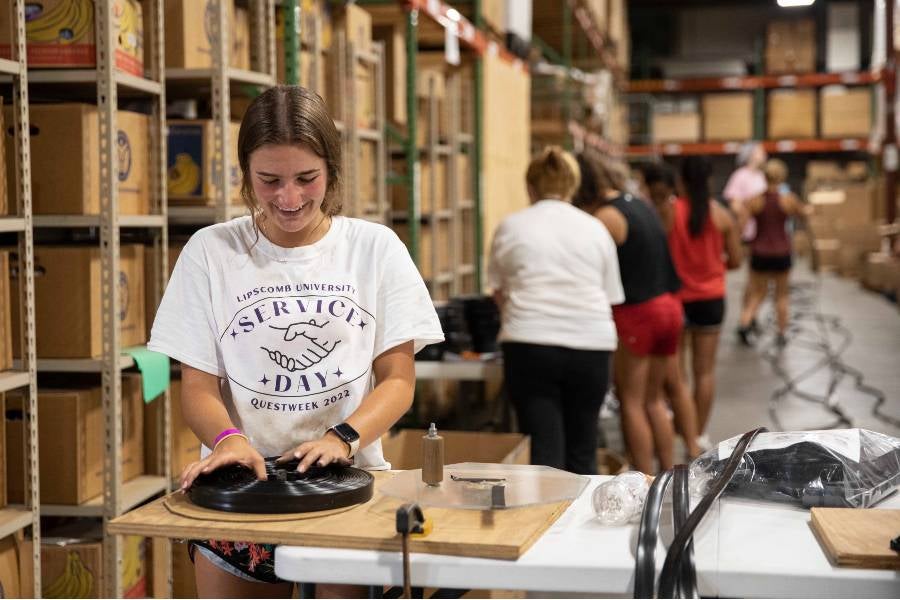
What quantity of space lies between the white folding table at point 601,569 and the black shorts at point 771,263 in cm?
922

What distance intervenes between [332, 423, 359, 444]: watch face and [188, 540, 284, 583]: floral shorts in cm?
22

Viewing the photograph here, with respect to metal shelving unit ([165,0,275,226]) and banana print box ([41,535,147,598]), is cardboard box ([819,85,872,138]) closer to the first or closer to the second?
metal shelving unit ([165,0,275,226])

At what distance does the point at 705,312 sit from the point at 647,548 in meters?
4.78

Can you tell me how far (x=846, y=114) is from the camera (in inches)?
803

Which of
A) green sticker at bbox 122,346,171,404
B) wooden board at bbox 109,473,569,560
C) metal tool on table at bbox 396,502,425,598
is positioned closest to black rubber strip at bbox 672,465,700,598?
wooden board at bbox 109,473,569,560

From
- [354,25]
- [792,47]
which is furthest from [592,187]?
[792,47]

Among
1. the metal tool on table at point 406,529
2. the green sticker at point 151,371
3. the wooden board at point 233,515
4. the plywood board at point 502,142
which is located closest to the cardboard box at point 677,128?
the plywood board at point 502,142

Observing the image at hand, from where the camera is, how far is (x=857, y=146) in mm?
20328

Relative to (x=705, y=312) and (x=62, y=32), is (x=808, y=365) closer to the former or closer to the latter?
(x=705, y=312)

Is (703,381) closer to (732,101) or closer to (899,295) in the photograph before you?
(899,295)

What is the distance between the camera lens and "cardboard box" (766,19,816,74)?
21047 mm

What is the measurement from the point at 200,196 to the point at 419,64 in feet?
11.8

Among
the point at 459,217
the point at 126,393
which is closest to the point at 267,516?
the point at 126,393

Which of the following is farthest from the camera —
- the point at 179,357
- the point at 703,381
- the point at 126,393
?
the point at 703,381
